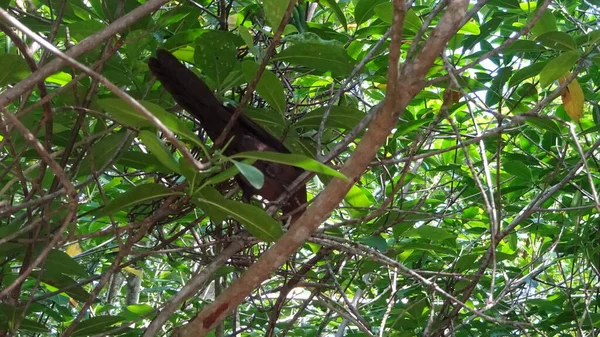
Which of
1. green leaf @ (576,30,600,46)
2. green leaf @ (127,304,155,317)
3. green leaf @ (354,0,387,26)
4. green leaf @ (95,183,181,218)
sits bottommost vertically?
green leaf @ (95,183,181,218)

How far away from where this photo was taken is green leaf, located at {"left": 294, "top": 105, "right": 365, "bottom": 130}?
6.36ft

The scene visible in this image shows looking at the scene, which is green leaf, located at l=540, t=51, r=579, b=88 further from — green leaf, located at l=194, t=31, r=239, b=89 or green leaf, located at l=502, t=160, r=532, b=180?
green leaf, located at l=194, t=31, r=239, b=89

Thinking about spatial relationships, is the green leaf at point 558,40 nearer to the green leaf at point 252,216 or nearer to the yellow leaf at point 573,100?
the yellow leaf at point 573,100

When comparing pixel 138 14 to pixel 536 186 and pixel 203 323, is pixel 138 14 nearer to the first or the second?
pixel 203 323

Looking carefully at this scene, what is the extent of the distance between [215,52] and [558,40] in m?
0.89

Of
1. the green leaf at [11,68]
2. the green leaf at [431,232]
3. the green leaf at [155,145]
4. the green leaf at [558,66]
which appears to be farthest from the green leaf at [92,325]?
the green leaf at [558,66]

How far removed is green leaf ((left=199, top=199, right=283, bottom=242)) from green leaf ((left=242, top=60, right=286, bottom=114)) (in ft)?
1.31

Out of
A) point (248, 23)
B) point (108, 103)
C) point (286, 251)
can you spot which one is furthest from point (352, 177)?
point (248, 23)

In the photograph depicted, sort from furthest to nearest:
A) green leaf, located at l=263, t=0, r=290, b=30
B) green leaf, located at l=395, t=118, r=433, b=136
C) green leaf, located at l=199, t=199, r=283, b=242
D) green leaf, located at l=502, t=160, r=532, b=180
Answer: green leaf, located at l=502, t=160, r=532, b=180 < green leaf, located at l=395, t=118, r=433, b=136 < green leaf, located at l=263, t=0, r=290, b=30 < green leaf, located at l=199, t=199, r=283, b=242

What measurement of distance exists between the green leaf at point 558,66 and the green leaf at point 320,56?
0.51 m

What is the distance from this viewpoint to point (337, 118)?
197 cm

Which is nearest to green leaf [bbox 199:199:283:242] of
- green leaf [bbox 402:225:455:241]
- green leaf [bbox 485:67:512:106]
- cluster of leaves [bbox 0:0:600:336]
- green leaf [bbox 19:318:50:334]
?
cluster of leaves [bbox 0:0:600:336]

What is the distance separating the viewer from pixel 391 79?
47.3 inches

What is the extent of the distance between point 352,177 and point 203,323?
519 millimetres
